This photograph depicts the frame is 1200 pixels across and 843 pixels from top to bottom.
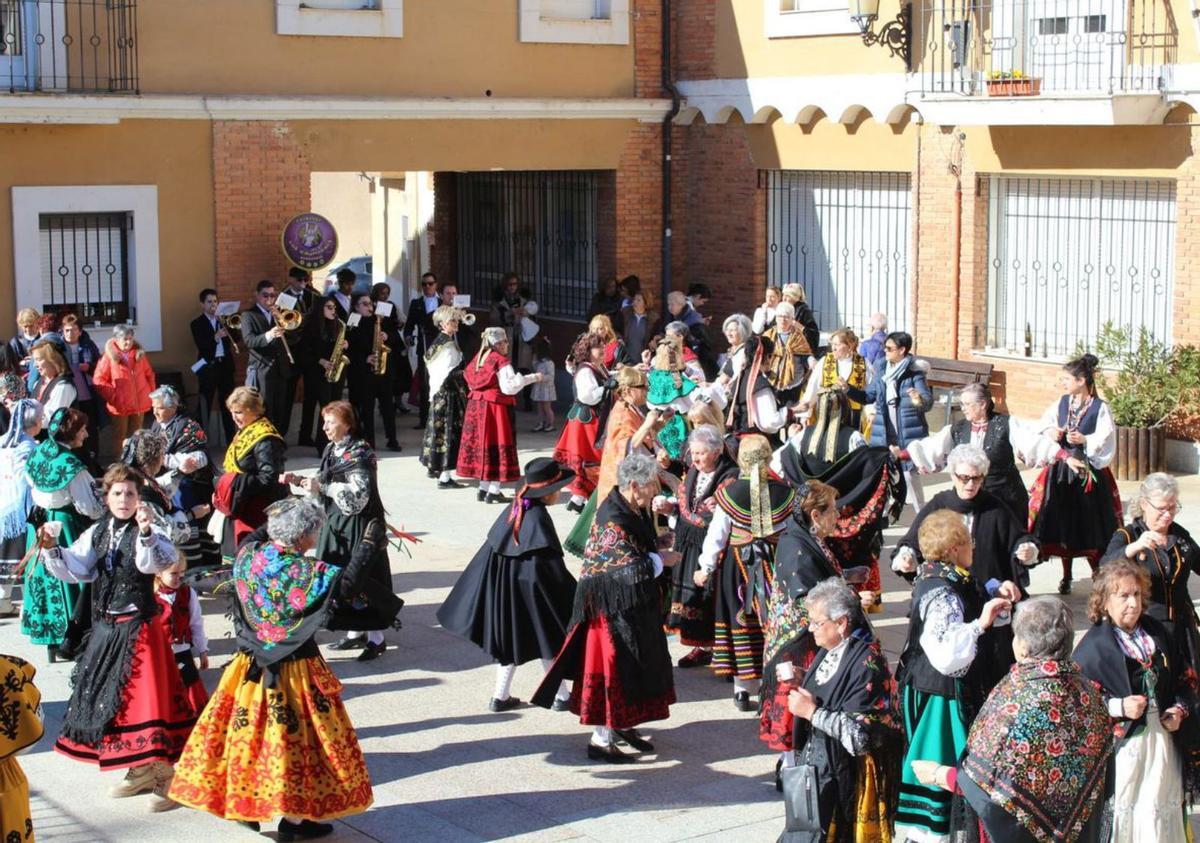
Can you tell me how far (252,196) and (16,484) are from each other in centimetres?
819

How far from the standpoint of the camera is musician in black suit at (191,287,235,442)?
18250mm

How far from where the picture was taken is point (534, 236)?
23.3 meters

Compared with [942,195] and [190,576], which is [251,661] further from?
[942,195]

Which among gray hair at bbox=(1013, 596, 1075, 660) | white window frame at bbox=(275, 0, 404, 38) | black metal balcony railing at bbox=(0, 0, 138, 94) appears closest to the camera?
gray hair at bbox=(1013, 596, 1075, 660)

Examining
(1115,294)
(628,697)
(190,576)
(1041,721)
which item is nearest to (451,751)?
(628,697)

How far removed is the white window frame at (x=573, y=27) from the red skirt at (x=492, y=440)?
21.1 feet

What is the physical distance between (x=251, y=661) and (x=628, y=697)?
1.99 meters

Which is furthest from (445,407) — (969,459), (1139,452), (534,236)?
(969,459)

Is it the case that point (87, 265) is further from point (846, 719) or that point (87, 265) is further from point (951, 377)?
point (846, 719)

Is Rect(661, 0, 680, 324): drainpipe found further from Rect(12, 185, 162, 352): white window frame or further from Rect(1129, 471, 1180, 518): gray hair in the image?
Rect(1129, 471, 1180, 518): gray hair

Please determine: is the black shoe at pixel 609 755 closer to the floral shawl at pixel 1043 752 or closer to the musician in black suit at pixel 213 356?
the floral shawl at pixel 1043 752

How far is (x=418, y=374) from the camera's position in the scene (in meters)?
20.3

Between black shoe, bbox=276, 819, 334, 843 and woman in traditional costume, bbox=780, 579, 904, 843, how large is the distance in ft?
7.73

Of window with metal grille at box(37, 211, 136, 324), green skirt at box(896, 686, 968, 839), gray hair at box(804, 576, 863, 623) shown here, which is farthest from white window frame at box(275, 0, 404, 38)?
gray hair at box(804, 576, 863, 623)
